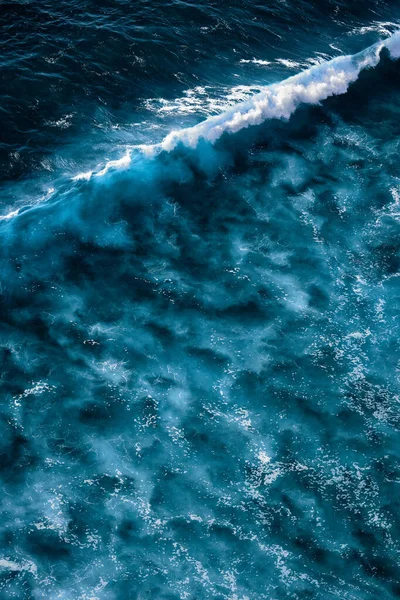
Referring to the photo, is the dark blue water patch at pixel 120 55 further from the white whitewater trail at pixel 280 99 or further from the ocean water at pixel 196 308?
the white whitewater trail at pixel 280 99

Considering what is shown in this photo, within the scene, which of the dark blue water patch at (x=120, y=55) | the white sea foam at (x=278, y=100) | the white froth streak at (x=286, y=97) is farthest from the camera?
the white froth streak at (x=286, y=97)

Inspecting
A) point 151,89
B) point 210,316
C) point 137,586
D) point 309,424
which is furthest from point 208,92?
point 137,586

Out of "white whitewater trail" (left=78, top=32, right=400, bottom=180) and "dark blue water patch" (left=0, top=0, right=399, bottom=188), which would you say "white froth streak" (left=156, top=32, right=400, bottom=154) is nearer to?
"white whitewater trail" (left=78, top=32, right=400, bottom=180)

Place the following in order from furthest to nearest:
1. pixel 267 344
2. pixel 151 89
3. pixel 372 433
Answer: pixel 151 89 < pixel 267 344 < pixel 372 433

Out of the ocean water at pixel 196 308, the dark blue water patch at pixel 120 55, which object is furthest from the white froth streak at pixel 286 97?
the dark blue water patch at pixel 120 55

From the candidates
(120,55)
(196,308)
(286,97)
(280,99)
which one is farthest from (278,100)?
(196,308)

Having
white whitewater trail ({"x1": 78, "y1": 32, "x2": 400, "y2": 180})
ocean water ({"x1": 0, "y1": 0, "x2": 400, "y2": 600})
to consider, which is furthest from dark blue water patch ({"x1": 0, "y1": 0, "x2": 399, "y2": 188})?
white whitewater trail ({"x1": 78, "y1": 32, "x2": 400, "y2": 180})

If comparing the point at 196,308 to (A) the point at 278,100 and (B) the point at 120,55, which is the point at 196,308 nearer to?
(A) the point at 278,100

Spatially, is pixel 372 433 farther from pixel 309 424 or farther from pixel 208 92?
pixel 208 92
